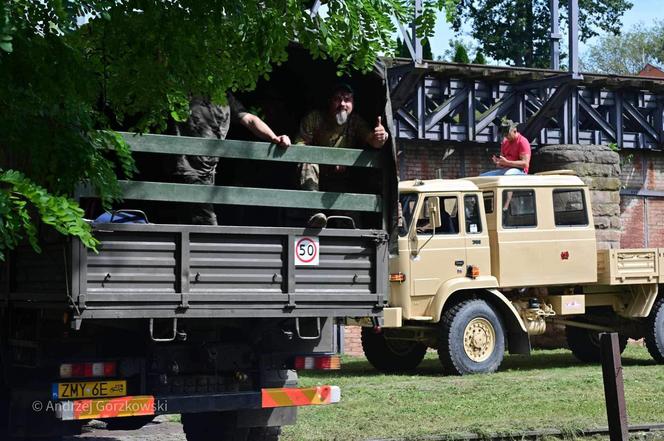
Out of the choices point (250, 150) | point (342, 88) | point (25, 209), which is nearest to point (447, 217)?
point (342, 88)

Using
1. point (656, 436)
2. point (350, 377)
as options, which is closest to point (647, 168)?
point (350, 377)

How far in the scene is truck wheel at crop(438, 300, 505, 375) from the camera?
16.4 metres

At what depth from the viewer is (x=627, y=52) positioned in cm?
7894

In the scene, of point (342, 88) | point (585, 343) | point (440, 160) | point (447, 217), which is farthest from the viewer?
point (440, 160)

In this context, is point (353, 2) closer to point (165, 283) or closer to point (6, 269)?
point (165, 283)

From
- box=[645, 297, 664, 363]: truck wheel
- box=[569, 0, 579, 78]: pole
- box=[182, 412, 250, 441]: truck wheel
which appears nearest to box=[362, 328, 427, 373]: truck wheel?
box=[645, 297, 664, 363]: truck wheel

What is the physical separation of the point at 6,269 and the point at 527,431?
481 centimetres

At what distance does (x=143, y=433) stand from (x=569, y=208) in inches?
301

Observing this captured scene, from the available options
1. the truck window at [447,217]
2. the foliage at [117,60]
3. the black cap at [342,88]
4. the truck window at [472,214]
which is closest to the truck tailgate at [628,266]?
the truck window at [472,214]

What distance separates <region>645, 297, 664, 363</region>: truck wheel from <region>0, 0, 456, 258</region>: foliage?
1097cm

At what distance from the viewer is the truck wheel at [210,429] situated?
33.8ft

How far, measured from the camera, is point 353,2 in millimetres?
7820

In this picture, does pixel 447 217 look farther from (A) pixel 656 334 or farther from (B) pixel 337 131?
(B) pixel 337 131

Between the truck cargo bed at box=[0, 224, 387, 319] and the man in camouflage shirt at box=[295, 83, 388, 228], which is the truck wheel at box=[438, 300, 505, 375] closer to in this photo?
the man in camouflage shirt at box=[295, 83, 388, 228]
